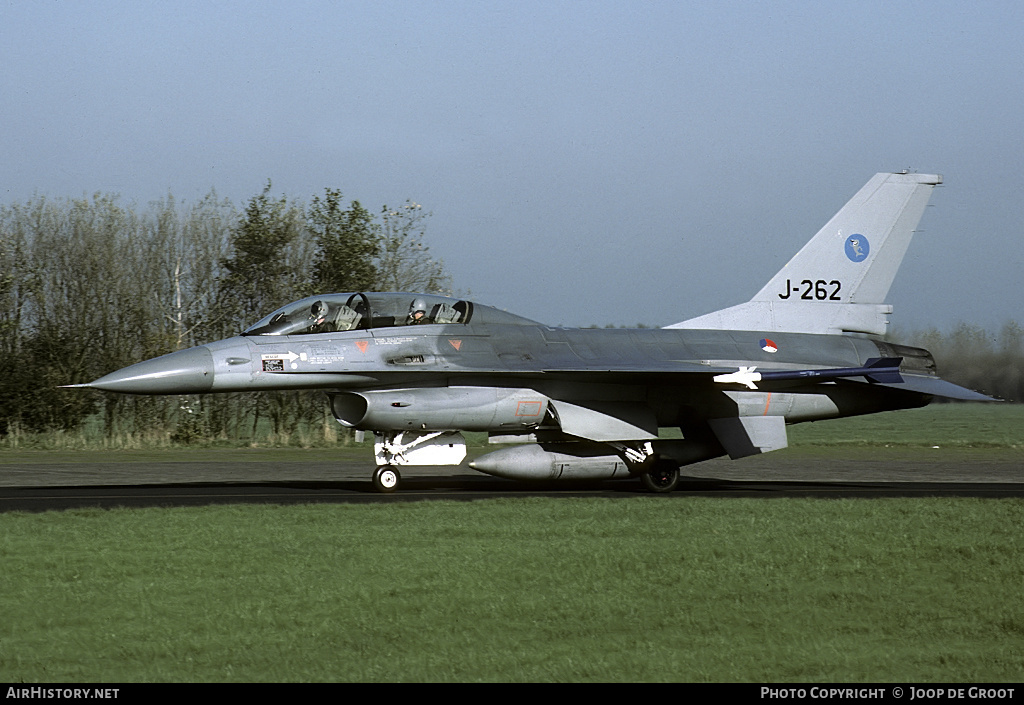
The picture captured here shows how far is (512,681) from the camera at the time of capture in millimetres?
5480

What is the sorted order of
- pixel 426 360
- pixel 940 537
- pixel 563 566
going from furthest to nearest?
1. pixel 426 360
2. pixel 940 537
3. pixel 563 566

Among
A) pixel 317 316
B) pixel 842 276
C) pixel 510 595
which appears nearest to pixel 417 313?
pixel 317 316

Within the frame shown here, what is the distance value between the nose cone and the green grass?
2.94 metres

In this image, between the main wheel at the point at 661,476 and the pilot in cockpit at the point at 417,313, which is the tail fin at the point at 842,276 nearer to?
the main wheel at the point at 661,476

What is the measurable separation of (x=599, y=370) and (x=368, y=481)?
4273 mm

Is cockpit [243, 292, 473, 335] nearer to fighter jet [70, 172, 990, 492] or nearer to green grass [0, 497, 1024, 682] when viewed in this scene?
fighter jet [70, 172, 990, 492]

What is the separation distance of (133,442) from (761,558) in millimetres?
21696

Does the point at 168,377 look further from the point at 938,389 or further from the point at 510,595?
the point at 938,389

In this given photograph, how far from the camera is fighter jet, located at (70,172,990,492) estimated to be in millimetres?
15852

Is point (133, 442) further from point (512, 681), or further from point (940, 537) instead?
point (512, 681)

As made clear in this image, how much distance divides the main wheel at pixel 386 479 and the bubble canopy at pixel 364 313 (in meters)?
2.05

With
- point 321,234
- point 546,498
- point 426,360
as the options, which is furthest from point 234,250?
point 546,498

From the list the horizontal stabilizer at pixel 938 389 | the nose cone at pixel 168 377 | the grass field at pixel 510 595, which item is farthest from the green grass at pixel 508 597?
the horizontal stabilizer at pixel 938 389

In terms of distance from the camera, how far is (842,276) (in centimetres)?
1930
